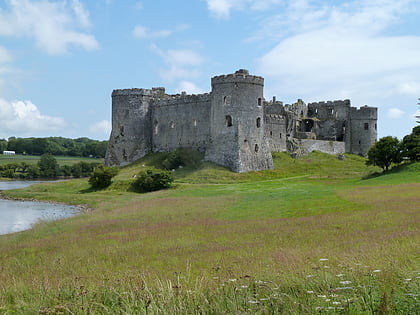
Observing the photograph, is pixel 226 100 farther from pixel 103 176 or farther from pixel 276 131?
pixel 103 176

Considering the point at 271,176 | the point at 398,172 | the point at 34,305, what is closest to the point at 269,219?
the point at 34,305

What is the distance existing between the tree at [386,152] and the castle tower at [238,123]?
42.9 feet

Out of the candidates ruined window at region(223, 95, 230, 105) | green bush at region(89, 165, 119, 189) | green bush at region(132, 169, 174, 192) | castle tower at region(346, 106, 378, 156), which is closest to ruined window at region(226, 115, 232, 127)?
ruined window at region(223, 95, 230, 105)

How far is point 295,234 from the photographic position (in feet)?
55.7

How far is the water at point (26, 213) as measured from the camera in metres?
30.4

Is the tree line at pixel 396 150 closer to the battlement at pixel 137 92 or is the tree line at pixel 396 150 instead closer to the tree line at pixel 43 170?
the battlement at pixel 137 92

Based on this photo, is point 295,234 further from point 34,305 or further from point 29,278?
point 34,305

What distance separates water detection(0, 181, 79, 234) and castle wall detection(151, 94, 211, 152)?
66.8 feet

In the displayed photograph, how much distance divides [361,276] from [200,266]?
16.9ft

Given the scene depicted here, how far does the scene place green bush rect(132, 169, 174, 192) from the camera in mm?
47312

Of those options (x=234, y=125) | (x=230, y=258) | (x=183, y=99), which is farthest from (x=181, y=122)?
(x=230, y=258)

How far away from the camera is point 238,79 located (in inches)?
2084

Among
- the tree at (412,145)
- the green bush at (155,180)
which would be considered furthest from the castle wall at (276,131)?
the tree at (412,145)

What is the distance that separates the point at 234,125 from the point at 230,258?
1586 inches
